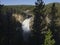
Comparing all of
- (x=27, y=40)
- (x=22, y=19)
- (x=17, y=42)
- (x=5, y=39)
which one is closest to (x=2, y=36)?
(x=5, y=39)

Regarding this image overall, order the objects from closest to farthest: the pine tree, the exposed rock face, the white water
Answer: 1. the pine tree
2. the white water
3. the exposed rock face

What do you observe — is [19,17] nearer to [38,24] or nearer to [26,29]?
[26,29]

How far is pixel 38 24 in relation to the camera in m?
64.0

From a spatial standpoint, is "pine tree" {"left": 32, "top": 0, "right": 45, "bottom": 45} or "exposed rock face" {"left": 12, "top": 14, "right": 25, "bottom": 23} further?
"exposed rock face" {"left": 12, "top": 14, "right": 25, "bottom": 23}

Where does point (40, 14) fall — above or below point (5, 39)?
above

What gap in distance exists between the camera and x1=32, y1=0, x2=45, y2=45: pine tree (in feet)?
207

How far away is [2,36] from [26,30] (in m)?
32.0

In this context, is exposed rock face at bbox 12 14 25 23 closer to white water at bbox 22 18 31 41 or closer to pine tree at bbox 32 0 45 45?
white water at bbox 22 18 31 41

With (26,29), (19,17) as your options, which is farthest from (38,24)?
(19,17)

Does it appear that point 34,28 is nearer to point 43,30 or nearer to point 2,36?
point 43,30

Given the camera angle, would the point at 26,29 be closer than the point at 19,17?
Yes

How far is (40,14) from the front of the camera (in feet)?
216

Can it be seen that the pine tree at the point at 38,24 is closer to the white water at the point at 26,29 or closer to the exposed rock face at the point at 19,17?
the white water at the point at 26,29

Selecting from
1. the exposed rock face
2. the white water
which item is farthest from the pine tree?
the exposed rock face
